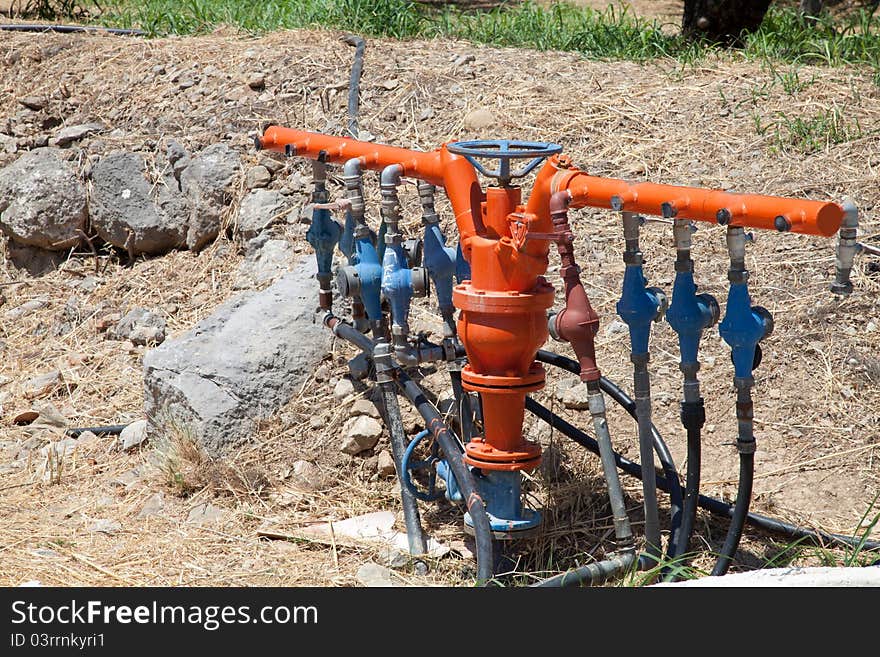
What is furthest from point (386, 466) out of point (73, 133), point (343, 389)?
point (73, 133)

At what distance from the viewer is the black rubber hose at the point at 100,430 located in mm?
3980

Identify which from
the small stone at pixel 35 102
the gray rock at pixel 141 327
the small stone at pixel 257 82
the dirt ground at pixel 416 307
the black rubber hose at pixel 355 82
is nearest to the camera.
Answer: the dirt ground at pixel 416 307

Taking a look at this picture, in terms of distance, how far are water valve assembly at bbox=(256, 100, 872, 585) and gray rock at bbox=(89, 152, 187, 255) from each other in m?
2.20

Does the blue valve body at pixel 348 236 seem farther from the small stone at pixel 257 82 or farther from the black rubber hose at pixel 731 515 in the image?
the small stone at pixel 257 82

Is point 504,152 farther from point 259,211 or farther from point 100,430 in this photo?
point 259,211

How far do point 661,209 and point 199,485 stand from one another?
72.5 inches

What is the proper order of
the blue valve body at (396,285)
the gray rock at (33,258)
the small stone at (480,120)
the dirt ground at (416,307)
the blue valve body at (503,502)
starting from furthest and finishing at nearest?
the gray rock at (33,258) < the small stone at (480,120) < the dirt ground at (416,307) < the blue valve body at (396,285) < the blue valve body at (503,502)

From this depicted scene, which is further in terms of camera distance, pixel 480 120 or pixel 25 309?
pixel 25 309

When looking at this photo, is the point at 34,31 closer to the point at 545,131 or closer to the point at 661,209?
the point at 545,131

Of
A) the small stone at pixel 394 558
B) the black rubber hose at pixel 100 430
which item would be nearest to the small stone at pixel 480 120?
the black rubber hose at pixel 100 430

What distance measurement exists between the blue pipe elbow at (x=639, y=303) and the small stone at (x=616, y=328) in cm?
129

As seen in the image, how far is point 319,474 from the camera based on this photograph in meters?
3.47

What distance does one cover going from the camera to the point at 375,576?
2.90m

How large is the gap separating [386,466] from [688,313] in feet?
4.46
